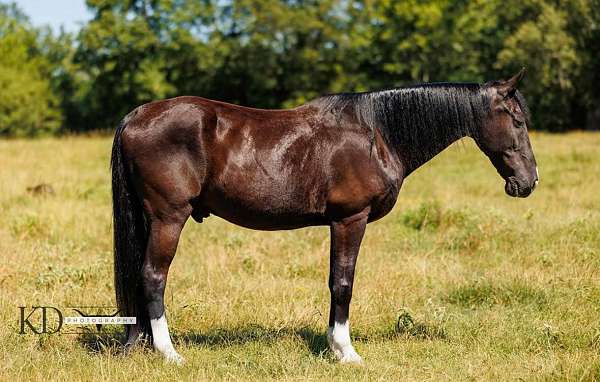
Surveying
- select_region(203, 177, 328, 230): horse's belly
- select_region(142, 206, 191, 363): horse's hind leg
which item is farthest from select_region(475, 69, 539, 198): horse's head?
select_region(142, 206, 191, 363): horse's hind leg

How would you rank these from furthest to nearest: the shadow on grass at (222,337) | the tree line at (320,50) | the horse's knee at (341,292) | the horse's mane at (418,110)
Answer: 1. the tree line at (320,50)
2. the shadow on grass at (222,337)
3. the horse's mane at (418,110)
4. the horse's knee at (341,292)

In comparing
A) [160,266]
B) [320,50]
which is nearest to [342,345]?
[160,266]

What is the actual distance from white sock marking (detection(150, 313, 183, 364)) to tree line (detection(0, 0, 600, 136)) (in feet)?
111

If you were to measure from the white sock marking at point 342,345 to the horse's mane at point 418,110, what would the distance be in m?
1.46

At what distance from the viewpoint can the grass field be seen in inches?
199

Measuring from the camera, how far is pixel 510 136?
542 cm

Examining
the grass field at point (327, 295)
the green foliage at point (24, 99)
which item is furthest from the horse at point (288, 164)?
the green foliage at point (24, 99)

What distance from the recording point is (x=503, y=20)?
4269 centimetres

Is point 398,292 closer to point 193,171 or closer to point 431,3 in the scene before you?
point 193,171

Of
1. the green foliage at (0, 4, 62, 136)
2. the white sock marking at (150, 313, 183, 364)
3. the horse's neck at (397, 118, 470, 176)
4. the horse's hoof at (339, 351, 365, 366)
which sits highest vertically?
the horse's neck at (397, 118, 470, 176)

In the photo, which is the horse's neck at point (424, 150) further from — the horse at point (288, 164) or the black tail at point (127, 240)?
the black tail at point (127, 240)

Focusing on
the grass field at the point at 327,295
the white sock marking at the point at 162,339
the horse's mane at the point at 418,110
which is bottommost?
the grass field at the point at 327,295

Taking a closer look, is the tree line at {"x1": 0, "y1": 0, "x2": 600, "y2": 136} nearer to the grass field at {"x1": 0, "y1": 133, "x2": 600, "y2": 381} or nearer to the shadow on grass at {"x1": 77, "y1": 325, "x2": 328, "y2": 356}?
the grass field at {"x1": 0, "y1": 133, "x2": 600, "y2": 381}
